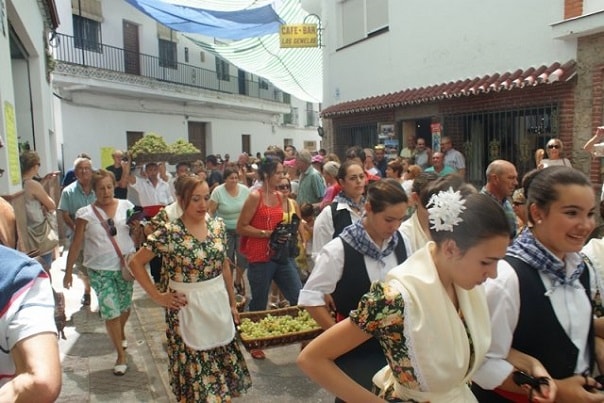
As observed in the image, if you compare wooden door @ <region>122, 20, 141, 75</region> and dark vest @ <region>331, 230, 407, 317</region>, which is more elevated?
wooden door @ <region>122, 20, 141, 75</region>

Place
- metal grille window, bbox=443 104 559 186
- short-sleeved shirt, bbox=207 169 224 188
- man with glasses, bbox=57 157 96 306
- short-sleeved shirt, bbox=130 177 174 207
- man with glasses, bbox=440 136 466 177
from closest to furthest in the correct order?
man with glasses, bbox=57 157 96 306 → short-sleeved shirt, bbox=130 177 174 207 → metal grille window, bbox=443 104 559 186 → short-sleeved shirt, bbox=207 169 224 188 → man with glasses, bbox=440 136 466 177

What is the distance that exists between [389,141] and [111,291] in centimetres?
848

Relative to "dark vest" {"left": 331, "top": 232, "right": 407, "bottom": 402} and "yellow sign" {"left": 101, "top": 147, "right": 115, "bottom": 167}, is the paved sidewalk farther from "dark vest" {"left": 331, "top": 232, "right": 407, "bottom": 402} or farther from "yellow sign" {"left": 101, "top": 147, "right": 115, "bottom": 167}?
"yellow sign" {"left": 101, "top": 147, "right": 115, "bottom": 167}

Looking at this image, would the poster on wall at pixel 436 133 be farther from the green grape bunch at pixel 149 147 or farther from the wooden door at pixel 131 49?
the wooden door at pixel 131 49

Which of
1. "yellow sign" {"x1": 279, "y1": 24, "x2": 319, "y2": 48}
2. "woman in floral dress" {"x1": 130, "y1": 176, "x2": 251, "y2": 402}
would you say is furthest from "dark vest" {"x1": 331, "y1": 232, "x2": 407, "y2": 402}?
"yellow sign" {"x1": 279, "y1": 24, "x2": 319, "y2": 48}

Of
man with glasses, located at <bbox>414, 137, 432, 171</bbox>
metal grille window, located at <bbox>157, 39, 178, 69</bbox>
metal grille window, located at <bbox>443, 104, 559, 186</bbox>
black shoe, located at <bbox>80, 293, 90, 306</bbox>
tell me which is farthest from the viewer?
metal grille window, located at <bbox>157, 39, 178, 69</bbox>

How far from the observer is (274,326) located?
4.12 meters

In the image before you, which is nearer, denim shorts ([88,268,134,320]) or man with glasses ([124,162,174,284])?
denim shorts ([88,268,134,320])

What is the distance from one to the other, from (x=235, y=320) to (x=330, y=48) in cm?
1216

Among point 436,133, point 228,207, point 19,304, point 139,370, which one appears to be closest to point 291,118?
point 436,133

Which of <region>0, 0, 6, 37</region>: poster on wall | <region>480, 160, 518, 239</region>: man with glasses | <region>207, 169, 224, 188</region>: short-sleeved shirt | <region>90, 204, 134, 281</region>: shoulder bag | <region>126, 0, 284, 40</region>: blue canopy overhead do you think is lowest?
<region>90, 204, 134, 281</region>: shoulder bag

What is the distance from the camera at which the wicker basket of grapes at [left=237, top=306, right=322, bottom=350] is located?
387 cm

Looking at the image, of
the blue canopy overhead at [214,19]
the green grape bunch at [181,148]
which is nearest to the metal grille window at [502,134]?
the green grape bunch at [181,148]

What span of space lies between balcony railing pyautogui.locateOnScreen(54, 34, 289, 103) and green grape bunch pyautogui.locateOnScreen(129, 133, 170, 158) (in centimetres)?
960
